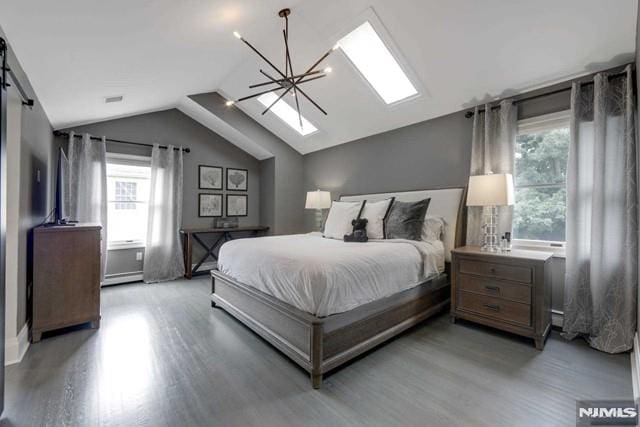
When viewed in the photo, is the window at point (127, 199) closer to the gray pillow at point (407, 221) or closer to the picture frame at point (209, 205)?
the picture frame at point (209, 205)

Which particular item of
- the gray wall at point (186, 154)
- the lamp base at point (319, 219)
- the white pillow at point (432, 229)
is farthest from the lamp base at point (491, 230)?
the gray wall at point (186, 154)

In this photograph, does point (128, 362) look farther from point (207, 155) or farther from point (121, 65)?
point (207, 155)

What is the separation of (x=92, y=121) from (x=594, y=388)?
5992 millimetres

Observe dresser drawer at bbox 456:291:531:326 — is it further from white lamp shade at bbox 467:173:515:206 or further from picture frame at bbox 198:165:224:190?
picture frame at bbox 198:165:224:190

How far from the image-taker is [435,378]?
1.92 metres

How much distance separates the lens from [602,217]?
2.36 meters

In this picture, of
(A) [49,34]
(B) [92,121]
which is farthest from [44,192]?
(A) [49,34]

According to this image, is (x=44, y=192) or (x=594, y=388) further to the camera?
(x=44, y=192)

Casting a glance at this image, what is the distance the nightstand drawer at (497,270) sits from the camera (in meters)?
2.40

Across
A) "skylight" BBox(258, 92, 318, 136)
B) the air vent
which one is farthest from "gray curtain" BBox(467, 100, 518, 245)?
the air vent

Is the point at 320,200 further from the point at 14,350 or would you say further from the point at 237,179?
the point at 14,350

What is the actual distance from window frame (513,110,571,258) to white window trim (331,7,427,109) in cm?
113

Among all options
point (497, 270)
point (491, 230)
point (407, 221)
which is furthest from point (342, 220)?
point (497, 270)

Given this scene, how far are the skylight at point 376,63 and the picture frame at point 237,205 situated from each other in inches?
131
